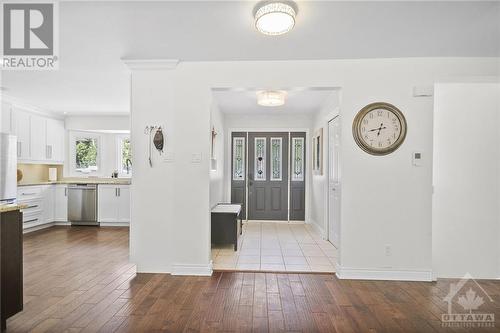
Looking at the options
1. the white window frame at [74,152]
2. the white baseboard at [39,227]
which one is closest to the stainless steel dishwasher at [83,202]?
the white baseboard at [39,227]

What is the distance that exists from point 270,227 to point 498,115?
13.3 ft

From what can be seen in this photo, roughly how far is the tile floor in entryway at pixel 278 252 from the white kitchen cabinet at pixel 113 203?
2.55m

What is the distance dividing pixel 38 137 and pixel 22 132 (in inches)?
14.2

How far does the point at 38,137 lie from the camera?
544 centimetres

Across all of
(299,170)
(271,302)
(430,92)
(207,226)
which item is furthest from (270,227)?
(430,92)

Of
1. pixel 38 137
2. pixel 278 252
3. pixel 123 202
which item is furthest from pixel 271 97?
pixel 38 137

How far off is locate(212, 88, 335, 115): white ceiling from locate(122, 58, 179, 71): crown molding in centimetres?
122

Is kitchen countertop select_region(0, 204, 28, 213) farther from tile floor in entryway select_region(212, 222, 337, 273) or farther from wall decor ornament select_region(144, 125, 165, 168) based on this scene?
tile floor in entryway select_region(212, 222, 337, 273)

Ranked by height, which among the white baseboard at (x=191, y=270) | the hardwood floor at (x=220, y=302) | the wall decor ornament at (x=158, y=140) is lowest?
the hardwood floor at (x=220, y=302)

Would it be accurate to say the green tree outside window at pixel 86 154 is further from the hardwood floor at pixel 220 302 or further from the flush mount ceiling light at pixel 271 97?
the flush mount ceiling light at pixel 271 97

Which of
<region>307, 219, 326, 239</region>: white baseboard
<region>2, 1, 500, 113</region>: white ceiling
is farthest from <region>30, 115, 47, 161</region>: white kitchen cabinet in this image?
<region>307, 219, 326, 239</region>: white baseboard

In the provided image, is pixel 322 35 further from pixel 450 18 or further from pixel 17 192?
pixel 17 192

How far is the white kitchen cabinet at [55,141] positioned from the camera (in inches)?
224

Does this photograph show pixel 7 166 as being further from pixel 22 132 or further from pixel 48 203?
pixel 48 203
